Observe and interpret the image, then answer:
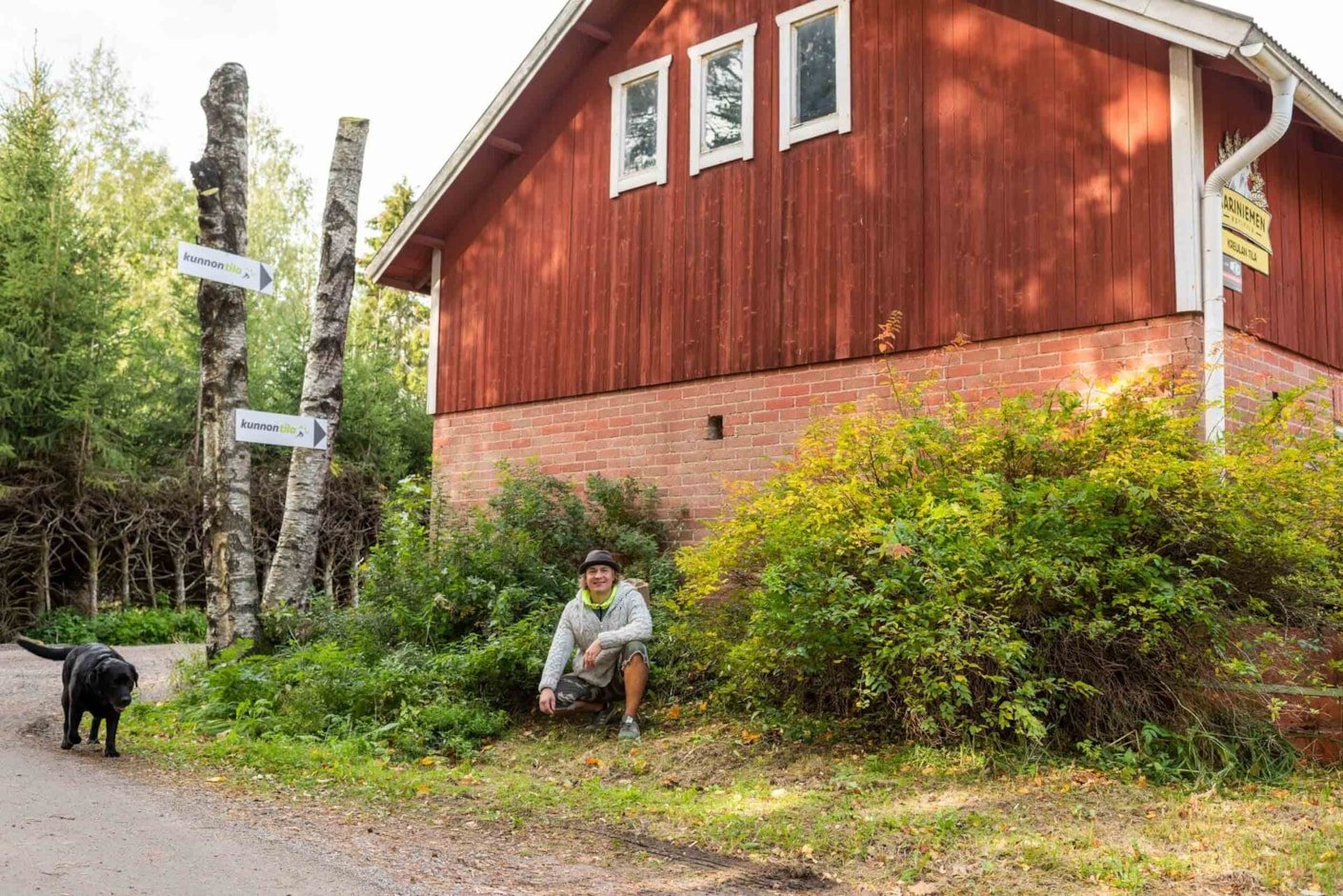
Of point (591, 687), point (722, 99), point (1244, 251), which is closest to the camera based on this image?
point (591, 687)

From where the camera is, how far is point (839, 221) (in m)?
10.4

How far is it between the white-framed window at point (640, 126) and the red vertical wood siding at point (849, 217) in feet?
0.42

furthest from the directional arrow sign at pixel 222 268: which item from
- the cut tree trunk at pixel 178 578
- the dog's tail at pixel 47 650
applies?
the cut tree trunk at pixel 178 578

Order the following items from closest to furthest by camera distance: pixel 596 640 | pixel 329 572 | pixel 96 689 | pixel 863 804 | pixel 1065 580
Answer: pixel 863 804 → pixel 1065 580 → pixel 96 689 → pixel 596 640 → pixel 329 572

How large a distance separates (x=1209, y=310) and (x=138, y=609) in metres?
15.9

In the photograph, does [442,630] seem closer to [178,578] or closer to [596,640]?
[596,640]

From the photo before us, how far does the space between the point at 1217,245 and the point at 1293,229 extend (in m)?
2.26

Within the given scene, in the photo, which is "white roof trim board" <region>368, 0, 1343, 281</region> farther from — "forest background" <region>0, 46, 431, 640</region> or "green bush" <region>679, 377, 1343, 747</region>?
"forest background" <region>0, 46, 431, 640</region>

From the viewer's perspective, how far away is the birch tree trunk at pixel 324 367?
11031mm

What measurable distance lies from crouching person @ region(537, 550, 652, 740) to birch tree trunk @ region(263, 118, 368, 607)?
3633mm

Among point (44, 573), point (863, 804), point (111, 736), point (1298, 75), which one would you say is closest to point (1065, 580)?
point (863, 804)

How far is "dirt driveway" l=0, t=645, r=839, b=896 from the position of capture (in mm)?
4633

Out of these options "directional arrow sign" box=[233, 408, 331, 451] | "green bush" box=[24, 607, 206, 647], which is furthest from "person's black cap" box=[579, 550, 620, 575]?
"green bush" box=[24, 607, 206, 647]

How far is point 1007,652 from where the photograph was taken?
6344 millimetres
